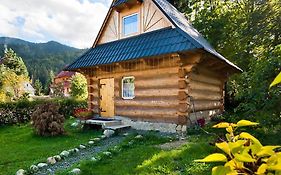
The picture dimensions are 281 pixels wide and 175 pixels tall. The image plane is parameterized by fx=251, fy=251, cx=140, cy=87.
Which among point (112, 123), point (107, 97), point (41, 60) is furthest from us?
point (41, 60)

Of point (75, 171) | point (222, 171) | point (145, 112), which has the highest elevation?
point (222, 171)

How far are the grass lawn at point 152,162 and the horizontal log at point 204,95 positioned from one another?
2940 mm

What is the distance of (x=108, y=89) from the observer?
12461 mm

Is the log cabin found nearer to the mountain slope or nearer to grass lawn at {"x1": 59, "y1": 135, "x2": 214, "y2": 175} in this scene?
grass lawn at {"x1": 59, "y1": 135, "x2": 214, "y2": 175}

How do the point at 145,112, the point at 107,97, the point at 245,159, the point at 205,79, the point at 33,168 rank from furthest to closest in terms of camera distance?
the point at 107,97 → the point at 205,79 → the point at 145,112 → the point at 33,168 → the point at 245,159

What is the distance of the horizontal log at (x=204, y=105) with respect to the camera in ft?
33.0

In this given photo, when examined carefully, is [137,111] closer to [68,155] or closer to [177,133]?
[177,133]

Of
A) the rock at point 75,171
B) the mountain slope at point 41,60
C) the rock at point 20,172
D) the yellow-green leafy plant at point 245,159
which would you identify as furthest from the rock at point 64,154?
the mountain slope at point 41,60

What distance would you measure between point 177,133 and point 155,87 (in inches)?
83.0

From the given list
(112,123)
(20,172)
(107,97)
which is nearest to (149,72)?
(112,123)

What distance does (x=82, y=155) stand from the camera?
296 inches

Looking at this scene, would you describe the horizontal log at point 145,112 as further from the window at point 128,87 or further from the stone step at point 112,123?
the window at point 128,87

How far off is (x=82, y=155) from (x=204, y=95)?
20.2 ft

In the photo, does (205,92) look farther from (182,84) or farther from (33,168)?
(33,168)
